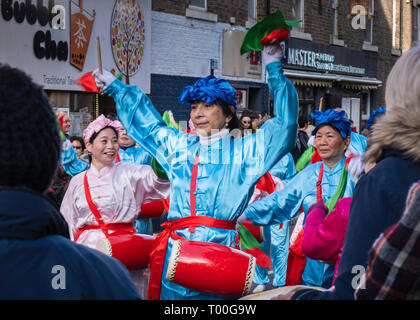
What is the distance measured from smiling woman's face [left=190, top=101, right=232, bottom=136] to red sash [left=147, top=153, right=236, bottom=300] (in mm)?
237

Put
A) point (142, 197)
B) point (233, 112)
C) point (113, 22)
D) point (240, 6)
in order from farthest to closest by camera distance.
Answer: point (240, 6)
point (113, 22)
point (142, 197)
point (233, 112)

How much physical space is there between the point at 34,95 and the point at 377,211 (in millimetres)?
975

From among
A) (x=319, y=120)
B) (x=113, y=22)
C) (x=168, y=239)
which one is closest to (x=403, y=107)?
(x=168, y=239)

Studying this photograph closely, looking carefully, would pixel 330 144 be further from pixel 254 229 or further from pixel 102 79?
pixel 102 79

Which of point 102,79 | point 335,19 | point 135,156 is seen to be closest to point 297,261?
point 102,79

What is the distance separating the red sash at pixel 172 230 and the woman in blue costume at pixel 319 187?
0.65m

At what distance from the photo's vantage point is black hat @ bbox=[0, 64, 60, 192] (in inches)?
55.1

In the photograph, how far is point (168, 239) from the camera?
150 inches

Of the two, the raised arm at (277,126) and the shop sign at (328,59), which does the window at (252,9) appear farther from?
the raised arm at (277,126)

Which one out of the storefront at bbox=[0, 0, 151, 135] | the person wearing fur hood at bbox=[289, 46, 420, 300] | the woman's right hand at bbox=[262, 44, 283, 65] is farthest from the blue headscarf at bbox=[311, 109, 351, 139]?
the storefront at bbox=[0, 0, 151, 135]

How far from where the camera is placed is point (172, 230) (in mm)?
3809

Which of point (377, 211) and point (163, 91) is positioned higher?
point (163, 91)

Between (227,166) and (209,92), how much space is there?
1.71 ft

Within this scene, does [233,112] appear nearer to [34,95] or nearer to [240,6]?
[34,95]
